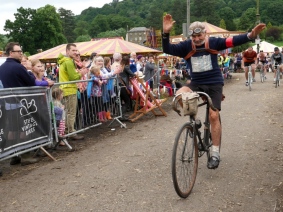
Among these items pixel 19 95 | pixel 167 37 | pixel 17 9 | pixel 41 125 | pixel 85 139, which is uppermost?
pixel 17 9

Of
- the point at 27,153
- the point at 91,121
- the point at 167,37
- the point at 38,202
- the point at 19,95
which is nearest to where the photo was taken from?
the point at 38,202

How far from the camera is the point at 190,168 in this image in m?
4.48

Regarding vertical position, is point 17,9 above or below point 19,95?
above

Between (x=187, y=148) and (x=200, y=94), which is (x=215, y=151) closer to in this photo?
(x=187, y=148)

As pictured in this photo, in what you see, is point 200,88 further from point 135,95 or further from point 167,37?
point 135,95

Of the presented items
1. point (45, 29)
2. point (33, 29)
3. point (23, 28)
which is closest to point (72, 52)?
point (33, 29)

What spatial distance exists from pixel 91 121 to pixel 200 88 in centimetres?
394

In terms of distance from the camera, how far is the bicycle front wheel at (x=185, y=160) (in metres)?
4.06

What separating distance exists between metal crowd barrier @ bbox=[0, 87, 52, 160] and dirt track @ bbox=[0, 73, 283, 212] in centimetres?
39

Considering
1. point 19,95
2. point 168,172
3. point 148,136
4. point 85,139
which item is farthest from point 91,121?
point 168,172

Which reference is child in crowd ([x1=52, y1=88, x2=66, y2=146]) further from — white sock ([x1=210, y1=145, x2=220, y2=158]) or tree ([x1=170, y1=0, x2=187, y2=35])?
A: tree ([x1=170, y1=0, x2=187, y2=35])

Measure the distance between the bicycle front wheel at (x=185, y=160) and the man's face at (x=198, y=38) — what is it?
1.20 meters

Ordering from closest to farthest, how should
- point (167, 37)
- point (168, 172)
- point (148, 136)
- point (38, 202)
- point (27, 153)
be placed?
point (38, 202), point (167, 37), point (168, 172), point (27, 153), point (148, 136)

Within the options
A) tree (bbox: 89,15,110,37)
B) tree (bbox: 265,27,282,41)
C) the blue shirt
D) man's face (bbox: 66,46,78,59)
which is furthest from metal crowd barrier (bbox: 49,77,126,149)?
tree (bbox: 89,15,110,37)
